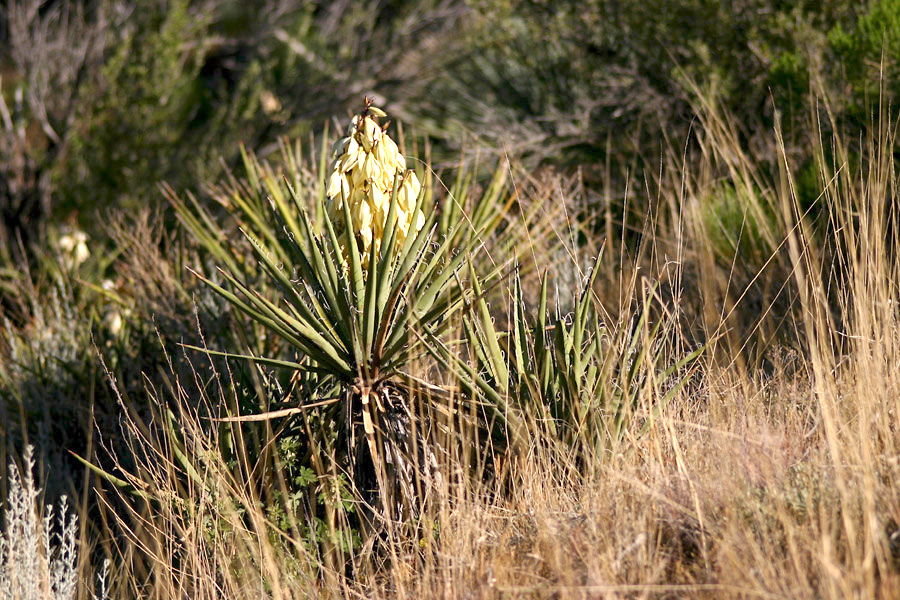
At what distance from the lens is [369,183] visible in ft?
9.12

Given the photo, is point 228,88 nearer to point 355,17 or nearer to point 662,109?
point 355,17

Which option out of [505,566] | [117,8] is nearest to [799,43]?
[505,566]

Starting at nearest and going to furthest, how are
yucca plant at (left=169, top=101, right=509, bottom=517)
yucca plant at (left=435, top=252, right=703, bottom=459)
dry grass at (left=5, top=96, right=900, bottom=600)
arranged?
dry grass at (left=5, top=96, right=900, bottom=600) → yucca plant at (left=435, top=252, right=703, bottom=459) → yucca plant at (left=169, top=101, right=509, bottom=517)

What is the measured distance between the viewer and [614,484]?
2396 millimetres

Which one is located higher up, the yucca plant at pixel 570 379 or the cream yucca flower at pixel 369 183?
the cream yucca flower at pixel 369 183

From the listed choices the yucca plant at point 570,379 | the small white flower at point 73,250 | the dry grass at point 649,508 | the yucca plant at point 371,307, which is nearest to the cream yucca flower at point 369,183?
the yucca plant at point 371,307

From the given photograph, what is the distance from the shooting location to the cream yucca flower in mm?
2762

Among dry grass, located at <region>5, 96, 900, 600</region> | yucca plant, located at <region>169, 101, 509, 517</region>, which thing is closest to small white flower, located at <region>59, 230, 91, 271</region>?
dry grass, located at <region>5, 96, 900, 600</region>

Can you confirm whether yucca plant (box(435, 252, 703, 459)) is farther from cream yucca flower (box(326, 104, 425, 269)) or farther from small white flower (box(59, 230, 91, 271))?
small white flower (box(59, 230, 91, 271))

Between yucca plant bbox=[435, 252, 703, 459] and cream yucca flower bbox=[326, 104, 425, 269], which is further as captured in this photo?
cream yucca flower bbox=[326, 104, 425, 269]

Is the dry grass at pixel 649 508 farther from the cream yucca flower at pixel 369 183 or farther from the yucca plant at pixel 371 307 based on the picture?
the cream yucca flower at pixel 369 183

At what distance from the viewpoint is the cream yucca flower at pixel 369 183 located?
2762 mm

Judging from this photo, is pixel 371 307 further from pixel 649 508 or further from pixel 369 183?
pixel 649 508

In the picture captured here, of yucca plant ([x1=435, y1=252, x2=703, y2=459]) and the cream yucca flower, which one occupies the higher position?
the cream yucca flower
